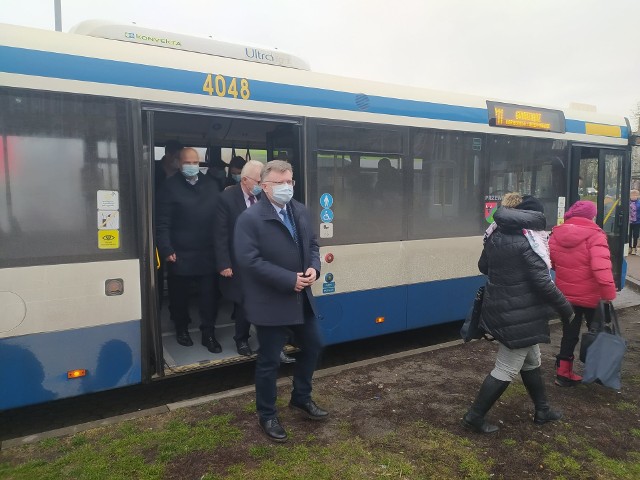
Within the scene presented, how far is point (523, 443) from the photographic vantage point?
3633 mm

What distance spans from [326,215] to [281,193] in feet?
4.97

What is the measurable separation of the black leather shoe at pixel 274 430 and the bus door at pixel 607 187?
529 centimetres

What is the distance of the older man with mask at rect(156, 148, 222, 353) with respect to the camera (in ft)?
15.5

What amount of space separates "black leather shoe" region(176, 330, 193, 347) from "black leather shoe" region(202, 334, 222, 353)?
0.18 meters

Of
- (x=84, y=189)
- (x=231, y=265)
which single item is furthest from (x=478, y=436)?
(x=84, y=189)

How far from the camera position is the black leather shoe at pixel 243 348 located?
4883 mm

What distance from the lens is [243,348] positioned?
16.1 feet

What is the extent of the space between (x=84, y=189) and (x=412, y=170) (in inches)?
131

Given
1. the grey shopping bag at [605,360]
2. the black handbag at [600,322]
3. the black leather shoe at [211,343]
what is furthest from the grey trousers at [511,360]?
the black leather shoe at [211,343]

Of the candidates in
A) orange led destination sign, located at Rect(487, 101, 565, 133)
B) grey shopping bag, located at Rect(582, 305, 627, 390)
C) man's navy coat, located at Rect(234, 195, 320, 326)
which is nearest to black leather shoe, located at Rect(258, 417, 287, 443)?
man's navy coat, located at Rect(234, 195, 320, 326)

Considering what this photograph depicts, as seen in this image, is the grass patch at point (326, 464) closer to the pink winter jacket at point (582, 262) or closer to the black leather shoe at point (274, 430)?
the black leather shoe at point (274, 430)

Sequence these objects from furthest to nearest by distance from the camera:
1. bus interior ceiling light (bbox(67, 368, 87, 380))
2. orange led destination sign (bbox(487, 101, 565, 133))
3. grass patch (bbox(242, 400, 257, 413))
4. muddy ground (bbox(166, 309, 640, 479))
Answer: orange led destination sign (bbox(487, 101, 565, 133)) → grass patch (bbox(242, 400, 257, 413)) → bus interior ceiling light (bbox(67, 368, 87, 380)) → muddy ground (bbox(166, 309, 640, 479))

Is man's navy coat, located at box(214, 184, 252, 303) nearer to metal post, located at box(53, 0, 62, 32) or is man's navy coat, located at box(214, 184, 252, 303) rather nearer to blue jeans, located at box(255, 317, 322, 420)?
blue jeans, located at box(255, 317, 322, 420)

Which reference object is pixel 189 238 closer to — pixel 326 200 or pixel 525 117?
pixel 326 200
